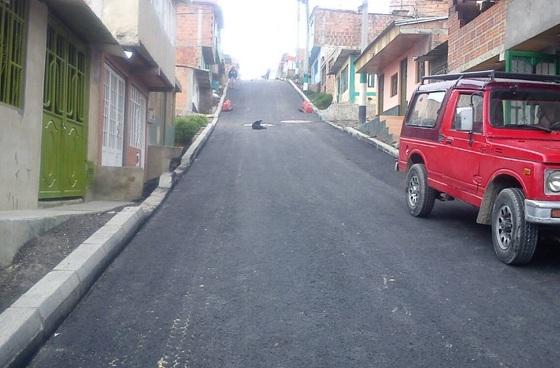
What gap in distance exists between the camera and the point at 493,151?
6746 millimetres

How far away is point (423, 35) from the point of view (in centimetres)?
1991

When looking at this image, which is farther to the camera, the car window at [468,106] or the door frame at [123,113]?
the door frame at [123,113]

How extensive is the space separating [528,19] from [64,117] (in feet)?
27.6

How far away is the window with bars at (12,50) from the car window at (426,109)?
19.0 ft

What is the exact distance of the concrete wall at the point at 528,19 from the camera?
32.3 ft

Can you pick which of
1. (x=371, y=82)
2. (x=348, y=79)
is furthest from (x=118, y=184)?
(x=348, y=79)

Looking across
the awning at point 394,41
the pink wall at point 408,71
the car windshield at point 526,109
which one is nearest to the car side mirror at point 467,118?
the car windshield at point 526,109

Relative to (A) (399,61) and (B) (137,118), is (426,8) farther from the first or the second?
(B) (137,118)

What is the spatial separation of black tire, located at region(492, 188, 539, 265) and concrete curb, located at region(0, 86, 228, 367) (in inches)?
171

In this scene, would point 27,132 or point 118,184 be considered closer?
point 27,132

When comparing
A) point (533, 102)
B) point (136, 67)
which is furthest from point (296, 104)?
point (533, 102)

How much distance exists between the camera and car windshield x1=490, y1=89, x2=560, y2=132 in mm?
7176

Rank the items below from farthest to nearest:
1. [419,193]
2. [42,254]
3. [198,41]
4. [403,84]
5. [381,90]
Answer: [198,41] < [381,90] < [403,84] < [419,193] < [42,254]

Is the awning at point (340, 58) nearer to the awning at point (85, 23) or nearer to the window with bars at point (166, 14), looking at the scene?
the window with bars at point (166, 14)
